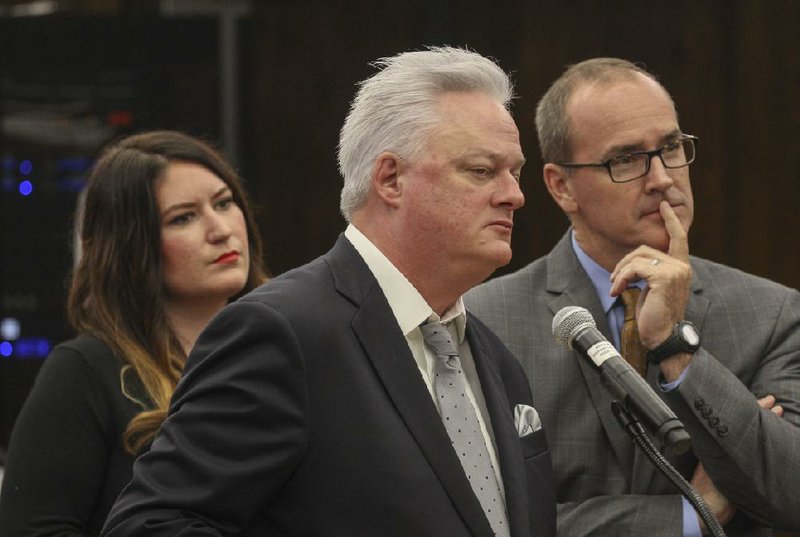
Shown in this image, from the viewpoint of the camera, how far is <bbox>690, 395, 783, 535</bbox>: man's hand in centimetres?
263

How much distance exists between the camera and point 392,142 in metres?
2.25

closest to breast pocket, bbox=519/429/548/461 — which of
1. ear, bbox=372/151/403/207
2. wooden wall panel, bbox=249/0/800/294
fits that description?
ear, bbox=372/151/403/207

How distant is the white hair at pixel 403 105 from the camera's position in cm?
224

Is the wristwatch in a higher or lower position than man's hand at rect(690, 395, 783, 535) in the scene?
higher

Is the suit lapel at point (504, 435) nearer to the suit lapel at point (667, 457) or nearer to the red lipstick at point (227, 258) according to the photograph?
the suit lapel at point (667, 457)

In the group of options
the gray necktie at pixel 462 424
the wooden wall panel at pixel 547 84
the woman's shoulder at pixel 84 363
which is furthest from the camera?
the wooden wall panel at pixel 547 84

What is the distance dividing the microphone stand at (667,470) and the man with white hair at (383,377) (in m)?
0.27

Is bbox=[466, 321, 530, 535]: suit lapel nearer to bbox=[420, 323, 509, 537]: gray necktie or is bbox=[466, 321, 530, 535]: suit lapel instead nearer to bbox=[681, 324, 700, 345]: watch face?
bbox=[420, 323, 509, 537]: gray necktie

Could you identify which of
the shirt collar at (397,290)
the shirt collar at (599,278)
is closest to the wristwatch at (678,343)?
the shirt collar at (599,278)

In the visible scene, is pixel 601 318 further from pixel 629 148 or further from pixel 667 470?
pixel 667 470

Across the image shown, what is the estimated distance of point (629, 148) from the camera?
9.32ft

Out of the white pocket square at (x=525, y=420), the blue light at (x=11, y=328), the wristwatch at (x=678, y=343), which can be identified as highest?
the wristwatch at (x=678, y=343)

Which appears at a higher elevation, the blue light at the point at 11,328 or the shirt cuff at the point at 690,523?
the shirt cuff at the point at 690,523

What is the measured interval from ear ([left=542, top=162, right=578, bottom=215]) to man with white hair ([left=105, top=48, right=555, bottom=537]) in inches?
23.0
